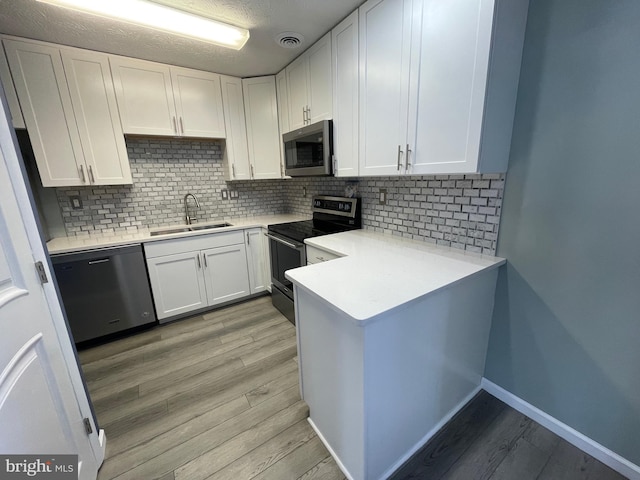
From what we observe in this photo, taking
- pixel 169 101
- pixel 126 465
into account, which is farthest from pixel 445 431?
pixel 169 101

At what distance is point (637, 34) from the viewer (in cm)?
98

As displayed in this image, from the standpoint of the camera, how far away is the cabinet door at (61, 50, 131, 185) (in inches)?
83.5

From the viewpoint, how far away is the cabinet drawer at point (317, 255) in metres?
1.85

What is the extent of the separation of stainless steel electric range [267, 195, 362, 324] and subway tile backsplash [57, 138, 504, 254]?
0.14 m

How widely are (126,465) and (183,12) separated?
269cm

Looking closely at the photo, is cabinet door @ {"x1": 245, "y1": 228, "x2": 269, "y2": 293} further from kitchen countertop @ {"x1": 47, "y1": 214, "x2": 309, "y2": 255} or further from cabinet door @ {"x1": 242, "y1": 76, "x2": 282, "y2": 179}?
cabinet door @ {"x1": 242, "y1": 76, "x2": 282, "y2": 179}

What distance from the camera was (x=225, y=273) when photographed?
2.81 metres

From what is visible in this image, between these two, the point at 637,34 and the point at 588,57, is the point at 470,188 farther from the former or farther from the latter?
the point at 637,34

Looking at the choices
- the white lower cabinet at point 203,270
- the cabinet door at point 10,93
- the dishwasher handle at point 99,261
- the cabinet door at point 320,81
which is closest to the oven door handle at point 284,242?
the white lower cabinet at point 203,270

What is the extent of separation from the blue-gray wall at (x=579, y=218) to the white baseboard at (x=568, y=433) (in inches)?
1.4

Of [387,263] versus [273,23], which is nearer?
[387,263]

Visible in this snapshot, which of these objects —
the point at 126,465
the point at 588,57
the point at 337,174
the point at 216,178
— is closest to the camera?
the point at 588,57

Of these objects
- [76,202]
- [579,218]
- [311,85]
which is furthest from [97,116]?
[579,218]

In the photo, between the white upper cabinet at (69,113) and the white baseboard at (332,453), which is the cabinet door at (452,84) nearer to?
the white baseboard at (332,453)
